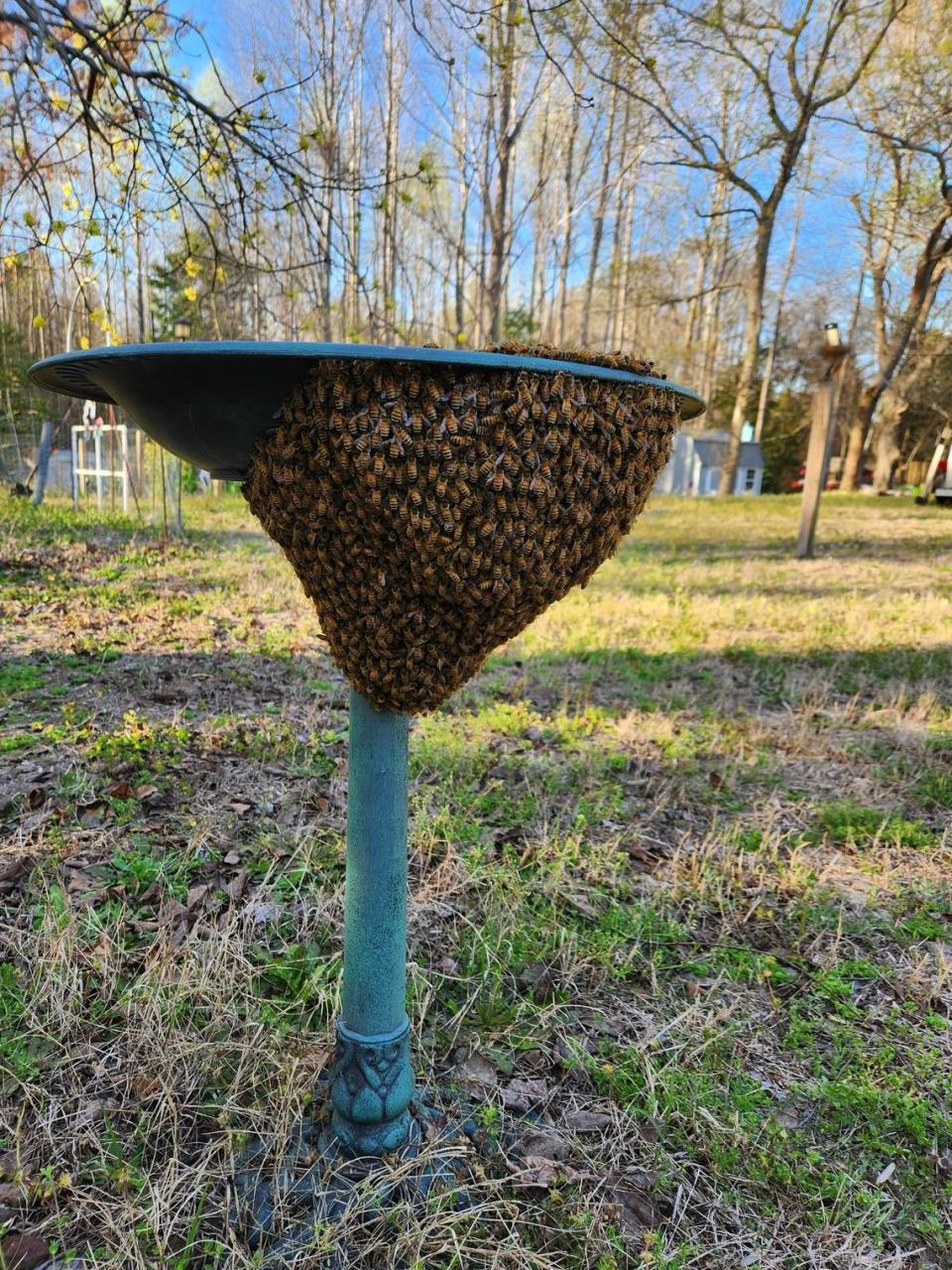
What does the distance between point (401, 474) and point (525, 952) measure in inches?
70.5

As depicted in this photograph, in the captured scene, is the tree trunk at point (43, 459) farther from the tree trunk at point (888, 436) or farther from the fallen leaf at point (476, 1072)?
the tree trunk at point (888, 436)

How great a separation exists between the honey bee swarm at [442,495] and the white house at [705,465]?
106 ft

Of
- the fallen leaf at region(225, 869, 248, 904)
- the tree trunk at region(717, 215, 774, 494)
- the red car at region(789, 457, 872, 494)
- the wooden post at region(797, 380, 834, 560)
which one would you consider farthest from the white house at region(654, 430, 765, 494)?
the fallen leaf at region(225, 869, 248, 904)

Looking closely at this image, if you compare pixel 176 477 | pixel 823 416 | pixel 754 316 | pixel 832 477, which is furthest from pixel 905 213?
pixel 832 477

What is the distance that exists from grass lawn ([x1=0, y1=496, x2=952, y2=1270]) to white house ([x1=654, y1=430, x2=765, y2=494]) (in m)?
29.8

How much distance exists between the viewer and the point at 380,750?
155 centimetres

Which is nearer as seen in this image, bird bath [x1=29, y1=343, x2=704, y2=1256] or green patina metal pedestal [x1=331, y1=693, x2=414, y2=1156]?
bird bath [x1=29, y1=343, x2=704, y2=1256]

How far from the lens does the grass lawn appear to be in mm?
1670

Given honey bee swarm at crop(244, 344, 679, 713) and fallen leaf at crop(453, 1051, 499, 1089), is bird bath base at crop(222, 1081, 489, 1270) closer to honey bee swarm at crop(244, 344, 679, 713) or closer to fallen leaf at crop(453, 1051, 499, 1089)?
fallen leaf at crop(453, 1051, 499, 1089)

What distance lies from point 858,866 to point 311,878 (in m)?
2.10

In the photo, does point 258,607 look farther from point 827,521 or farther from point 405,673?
point 827,521

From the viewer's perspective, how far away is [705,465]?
34250mm

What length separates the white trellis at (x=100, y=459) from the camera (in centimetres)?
1083

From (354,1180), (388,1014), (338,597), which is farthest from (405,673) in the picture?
(354,1180)
